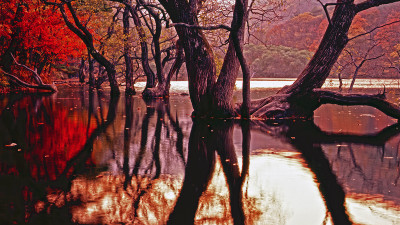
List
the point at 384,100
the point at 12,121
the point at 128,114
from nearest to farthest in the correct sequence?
1. the point at 12,121
2. the point at 384,100
3. the point at 128,114

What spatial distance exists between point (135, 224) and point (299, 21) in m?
90.4

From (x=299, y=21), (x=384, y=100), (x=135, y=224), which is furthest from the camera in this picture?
(x=299, y=21)

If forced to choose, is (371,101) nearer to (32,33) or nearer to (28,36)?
(32,33)

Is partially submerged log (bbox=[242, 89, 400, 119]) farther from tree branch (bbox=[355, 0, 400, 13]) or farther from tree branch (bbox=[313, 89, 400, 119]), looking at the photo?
tree branch (bbox=[355, 0, 400, 13])

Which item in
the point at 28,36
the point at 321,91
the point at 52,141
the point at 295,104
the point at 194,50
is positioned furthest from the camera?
the point at 28,36

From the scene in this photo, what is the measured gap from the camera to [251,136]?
421 inches

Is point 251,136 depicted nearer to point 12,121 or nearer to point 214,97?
point 214,97

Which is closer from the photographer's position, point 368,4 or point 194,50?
point 368,4

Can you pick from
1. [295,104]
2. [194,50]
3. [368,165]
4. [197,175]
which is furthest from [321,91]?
[197,175]

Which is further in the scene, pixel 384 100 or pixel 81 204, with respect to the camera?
pixel 384 100

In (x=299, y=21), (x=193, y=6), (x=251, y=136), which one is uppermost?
(x=299, y=21)

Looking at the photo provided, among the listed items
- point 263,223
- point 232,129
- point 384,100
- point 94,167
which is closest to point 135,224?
point 263,223

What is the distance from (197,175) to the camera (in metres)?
6.51

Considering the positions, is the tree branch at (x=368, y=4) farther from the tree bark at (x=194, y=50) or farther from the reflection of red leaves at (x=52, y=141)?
the reflection of red leaves at (x=52, y=141)
